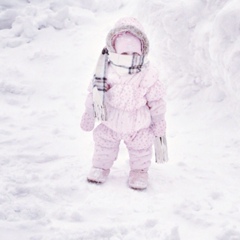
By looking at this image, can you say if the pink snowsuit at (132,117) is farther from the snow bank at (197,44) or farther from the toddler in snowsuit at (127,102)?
the snow bank at (197,44)

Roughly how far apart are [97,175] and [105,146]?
0.76ft

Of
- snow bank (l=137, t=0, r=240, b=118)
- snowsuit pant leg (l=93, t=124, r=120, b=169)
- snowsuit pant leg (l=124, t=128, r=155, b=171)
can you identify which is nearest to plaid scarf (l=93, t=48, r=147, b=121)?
snowsuit pant leg (l=93, t=124, r=120, b=169)

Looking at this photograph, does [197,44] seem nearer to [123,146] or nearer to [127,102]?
[123,146]

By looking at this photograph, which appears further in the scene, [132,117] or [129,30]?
[132,117]

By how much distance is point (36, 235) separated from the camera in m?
2.15

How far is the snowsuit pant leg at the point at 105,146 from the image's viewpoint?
2.98 m

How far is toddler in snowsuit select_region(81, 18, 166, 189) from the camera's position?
2.77 metres

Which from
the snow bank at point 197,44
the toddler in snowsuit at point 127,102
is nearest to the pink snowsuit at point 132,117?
the toddler in snowsuit at point 127,102

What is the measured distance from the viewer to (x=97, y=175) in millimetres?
2920

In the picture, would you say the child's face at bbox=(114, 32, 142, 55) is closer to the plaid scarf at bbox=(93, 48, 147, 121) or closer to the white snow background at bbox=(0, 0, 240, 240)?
the plaid scarf at bbox=(93, 48, 147, 121)

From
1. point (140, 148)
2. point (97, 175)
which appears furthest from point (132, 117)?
point (97, 175)

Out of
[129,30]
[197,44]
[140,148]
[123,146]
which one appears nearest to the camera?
[129,30]

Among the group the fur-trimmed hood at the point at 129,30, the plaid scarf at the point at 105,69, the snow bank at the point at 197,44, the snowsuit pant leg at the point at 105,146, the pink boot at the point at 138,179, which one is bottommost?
the pink boot at the point at 138,179

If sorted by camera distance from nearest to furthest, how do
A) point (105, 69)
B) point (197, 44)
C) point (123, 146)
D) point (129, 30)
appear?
1. point (129, 30)
2. point (105, 69)
3. point (123, 146)
4. point (197, 44)
